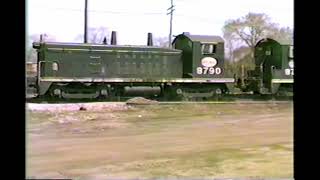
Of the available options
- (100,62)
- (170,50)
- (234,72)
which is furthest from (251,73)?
(100,62)

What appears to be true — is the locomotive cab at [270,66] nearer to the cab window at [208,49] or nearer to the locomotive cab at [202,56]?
the locomotive cab at [202,56]

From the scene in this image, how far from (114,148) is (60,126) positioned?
2.91 meters

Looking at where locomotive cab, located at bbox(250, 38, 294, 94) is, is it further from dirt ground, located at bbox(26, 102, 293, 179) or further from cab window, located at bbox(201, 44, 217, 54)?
dirt ground, located at bbox(26, 102, 293, 179)

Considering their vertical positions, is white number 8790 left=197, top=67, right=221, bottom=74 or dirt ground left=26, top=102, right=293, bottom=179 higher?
white number 8790 left=197, top=67, right=221, bottom=74

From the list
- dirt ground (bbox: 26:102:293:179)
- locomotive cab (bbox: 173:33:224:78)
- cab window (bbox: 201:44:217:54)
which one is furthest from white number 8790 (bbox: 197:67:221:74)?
dirt ground (bbox: 26:102:293:179)

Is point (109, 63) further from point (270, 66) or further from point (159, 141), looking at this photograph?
point (159, 141)

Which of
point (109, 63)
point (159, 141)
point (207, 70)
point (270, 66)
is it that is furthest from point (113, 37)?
point (159, 141)

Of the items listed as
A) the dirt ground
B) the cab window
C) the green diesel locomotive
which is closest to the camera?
the dirt ground

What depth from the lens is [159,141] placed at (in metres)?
8.25

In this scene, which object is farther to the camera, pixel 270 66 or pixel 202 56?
pixel 270 66

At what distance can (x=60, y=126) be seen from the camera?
984 centimetres

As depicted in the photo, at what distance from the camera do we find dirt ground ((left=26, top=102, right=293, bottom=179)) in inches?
162

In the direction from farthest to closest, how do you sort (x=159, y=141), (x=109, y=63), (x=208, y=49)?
(x=208, y=49) → (x=109, y=63) → (x=159, y=141)
